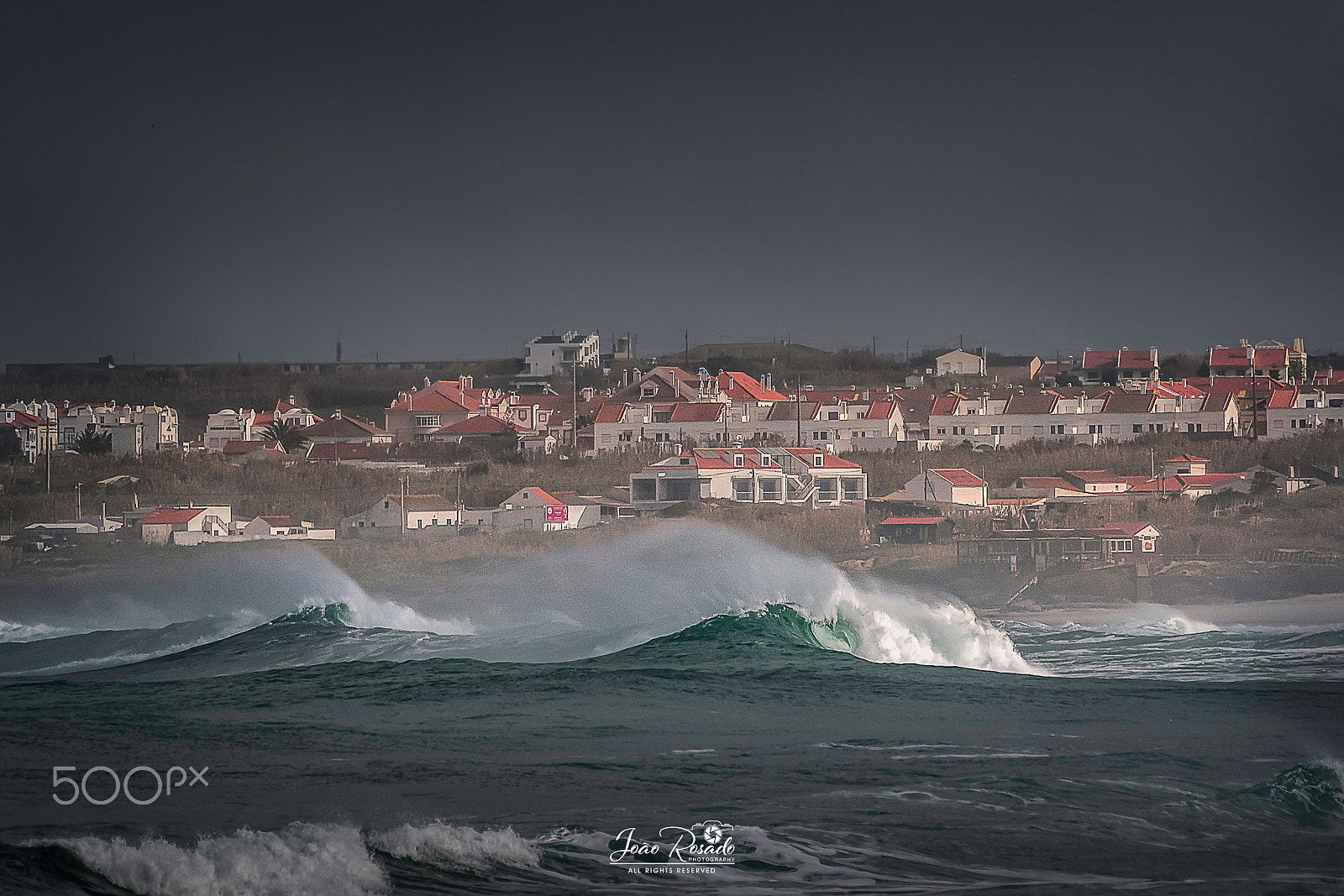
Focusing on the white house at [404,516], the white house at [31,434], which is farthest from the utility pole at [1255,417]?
the white house at [31,434]

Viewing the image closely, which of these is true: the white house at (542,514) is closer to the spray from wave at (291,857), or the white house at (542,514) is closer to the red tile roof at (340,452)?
the red tile roof at (340,452)

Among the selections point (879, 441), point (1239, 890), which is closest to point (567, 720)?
point (1239, 890)

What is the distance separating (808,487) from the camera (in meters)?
17.8

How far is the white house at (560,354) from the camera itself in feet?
62.7

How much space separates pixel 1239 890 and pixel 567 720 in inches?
172

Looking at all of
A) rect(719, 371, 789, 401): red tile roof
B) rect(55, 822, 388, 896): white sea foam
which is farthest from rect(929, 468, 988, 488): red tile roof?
rect(55, 822, 388, 896): white sea foam

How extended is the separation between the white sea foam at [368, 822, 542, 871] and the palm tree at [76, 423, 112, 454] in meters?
14.5

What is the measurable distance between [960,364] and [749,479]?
166 inches

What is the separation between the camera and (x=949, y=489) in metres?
17.8

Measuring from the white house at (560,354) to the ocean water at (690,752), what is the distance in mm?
6145

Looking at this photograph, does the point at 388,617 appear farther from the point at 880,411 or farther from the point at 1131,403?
the point at 1131,403

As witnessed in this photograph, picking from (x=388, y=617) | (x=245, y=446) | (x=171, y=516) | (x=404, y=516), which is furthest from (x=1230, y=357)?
(x=171, y=516)

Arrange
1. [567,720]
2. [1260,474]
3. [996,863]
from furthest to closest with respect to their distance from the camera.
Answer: [1260,474] → [567,720] → [996,863]

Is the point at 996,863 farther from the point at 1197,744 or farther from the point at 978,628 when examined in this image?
the point at 978,628
